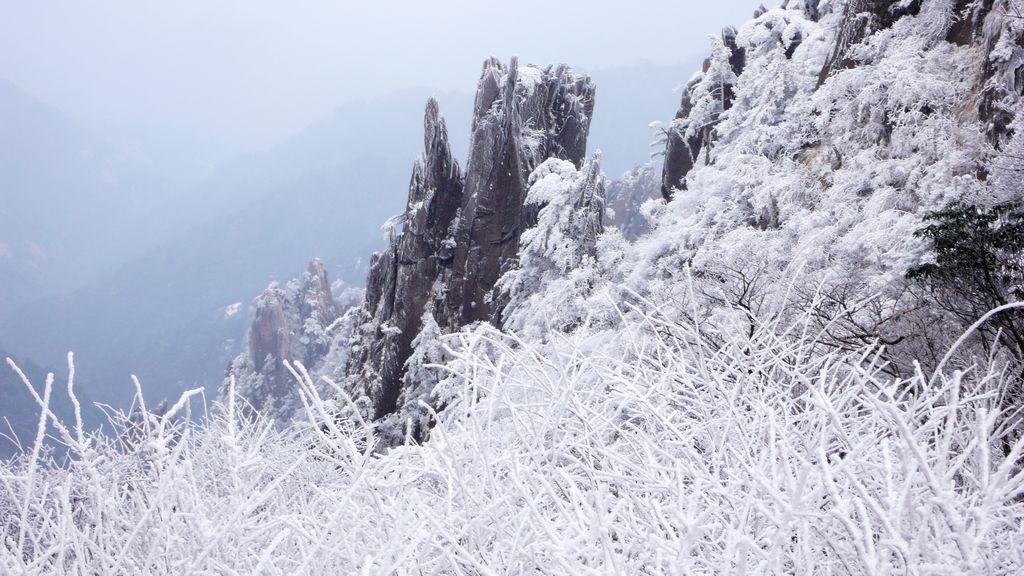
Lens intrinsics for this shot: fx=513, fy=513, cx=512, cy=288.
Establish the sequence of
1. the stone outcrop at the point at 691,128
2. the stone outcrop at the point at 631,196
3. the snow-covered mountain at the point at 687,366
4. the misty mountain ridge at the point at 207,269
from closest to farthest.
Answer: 1. the snow-covered mountain at the point at 687,366
2. the stone outcrop at the point at 691,128
3. the stone outcrop at the point at 631,196
4. the misty mountain ridge at the point at 207,269

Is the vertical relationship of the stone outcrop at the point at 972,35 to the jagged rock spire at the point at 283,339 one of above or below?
above

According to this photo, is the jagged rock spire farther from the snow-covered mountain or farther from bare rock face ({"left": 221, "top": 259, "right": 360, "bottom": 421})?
the snow-covered mountain

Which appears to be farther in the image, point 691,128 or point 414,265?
point 414,265

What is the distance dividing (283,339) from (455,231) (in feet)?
86.4

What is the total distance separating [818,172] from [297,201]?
573ft

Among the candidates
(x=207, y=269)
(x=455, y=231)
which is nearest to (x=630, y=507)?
(x=455, y=231)

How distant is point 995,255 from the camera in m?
6.12

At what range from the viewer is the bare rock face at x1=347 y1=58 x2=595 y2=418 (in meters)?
23.9

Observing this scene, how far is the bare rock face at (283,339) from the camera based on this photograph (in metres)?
40.8

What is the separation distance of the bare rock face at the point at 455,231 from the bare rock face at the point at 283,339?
49.4 ft

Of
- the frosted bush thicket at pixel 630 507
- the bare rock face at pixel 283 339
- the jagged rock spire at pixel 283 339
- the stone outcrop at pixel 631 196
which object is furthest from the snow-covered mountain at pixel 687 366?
the stone outcrop at pixel 631 196

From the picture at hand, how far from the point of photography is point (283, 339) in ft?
144

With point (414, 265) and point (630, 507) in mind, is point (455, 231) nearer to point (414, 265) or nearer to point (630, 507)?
point (414, 265)

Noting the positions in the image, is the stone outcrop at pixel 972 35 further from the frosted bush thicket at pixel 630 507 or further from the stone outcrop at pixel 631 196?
the stone outcrop at pixel 631 196
